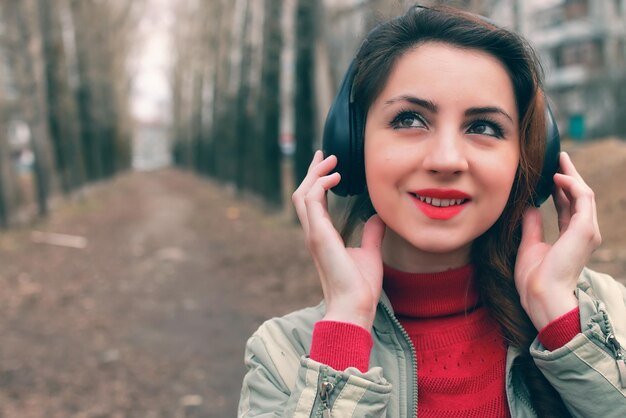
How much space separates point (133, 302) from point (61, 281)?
71.0 inches

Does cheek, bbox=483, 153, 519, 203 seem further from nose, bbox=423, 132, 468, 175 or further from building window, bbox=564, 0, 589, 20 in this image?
building window, bbox=564, 0, 589, 20

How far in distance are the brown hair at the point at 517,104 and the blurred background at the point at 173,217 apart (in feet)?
0.57

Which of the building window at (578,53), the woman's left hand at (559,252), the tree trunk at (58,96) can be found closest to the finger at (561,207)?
the woman's left hand at (559,252)

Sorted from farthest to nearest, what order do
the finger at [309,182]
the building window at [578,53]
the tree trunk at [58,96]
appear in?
the building window at [578,53] < the tree trunk at [58,96] < the finger at [309,182]

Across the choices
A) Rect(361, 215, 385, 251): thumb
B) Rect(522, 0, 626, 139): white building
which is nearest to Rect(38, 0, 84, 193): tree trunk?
Rect(522, 0, 626, 139): white building

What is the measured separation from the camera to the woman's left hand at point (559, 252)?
5.46 feet

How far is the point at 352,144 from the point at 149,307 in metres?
6.63

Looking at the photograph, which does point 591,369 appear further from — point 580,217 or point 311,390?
point 311,390

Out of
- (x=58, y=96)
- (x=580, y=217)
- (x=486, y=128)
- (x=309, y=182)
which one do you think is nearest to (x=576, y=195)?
(x=580, y=217)

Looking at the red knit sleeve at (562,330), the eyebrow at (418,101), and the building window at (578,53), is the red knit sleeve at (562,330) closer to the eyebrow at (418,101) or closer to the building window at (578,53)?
the eyebrow at (418,101)

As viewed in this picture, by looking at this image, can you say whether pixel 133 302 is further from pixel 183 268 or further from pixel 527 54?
pixel 527 54

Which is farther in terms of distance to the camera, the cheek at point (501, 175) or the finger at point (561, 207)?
the finger at point (561, 207)

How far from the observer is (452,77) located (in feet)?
5.62

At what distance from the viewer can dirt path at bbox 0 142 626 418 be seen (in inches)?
212
